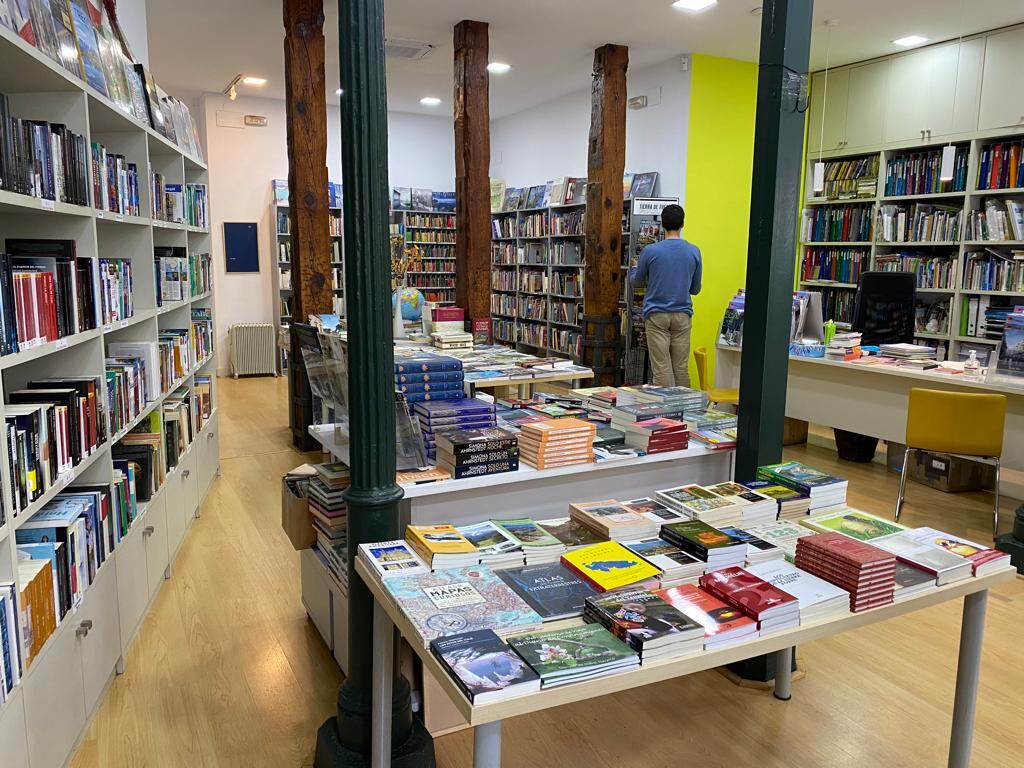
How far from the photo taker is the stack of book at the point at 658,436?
2.69 m

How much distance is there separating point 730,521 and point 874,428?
3.44 meters

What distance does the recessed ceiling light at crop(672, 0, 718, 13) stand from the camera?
584 cm

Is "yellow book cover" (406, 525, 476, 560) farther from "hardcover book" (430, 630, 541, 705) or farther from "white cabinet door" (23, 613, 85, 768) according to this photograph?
"white cabinet door" (23, 613, 85, 768)

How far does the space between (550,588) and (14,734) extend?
4.47 ft

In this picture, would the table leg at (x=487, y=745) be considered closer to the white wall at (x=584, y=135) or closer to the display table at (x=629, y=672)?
the display table at (x=629, y=672)

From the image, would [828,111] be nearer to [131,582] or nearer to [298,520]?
[298,520]

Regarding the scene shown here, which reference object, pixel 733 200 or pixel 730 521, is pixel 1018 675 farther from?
pixel 733 200

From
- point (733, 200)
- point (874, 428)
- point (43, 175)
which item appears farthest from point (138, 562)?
point (733, 200)

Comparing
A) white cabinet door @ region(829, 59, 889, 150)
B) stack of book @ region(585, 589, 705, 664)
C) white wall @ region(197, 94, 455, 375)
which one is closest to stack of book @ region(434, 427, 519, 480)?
stack of book @ region(585, 589, 705, 664)

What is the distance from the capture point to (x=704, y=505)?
7.41ft

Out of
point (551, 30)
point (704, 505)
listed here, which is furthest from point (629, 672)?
point (551, 30)

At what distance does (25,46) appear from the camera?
1.93 m

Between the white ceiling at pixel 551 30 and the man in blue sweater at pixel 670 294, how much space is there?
5.92 ft

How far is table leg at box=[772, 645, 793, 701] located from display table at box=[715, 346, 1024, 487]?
206cm
